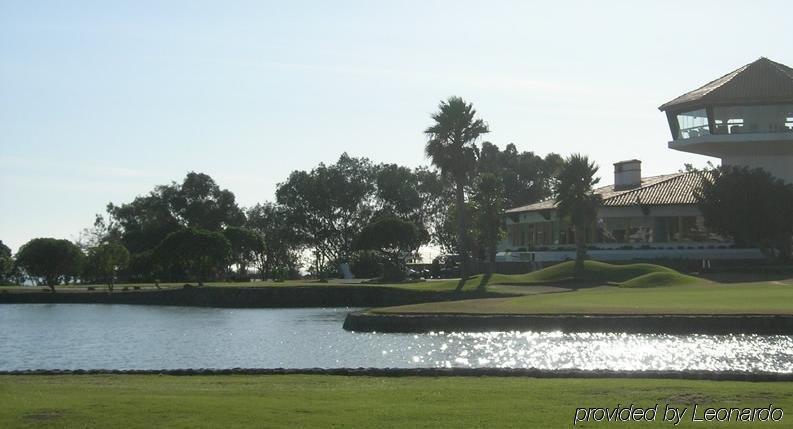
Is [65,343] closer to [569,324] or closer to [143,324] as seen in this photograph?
[143,324]

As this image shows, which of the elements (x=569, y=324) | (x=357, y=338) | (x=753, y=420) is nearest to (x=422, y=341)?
(x=357, y=338)

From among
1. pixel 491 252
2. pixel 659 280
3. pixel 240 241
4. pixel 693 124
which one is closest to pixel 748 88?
pixel 693 124

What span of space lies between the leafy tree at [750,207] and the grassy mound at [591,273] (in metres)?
7.85

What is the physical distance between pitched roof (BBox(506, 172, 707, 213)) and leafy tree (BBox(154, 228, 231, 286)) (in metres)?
24.4

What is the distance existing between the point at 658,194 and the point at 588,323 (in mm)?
39934

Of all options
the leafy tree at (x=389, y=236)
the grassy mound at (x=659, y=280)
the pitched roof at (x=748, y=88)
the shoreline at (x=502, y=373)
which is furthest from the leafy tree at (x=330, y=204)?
the shoreline at (x=502, y=373)

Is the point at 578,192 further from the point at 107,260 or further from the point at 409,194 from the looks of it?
the point at 409,194

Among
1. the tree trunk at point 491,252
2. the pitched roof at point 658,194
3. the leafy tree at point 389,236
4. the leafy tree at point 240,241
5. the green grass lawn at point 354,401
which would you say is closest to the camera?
the green grass lawn at point 354,401

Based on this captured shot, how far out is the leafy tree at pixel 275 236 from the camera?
110 m

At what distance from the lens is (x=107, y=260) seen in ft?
269

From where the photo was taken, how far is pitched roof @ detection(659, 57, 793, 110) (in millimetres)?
70688

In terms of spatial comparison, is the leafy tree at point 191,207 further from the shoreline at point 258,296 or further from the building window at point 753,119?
the building window at point 753,119

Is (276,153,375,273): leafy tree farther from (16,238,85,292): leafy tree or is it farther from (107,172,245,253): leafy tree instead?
(16,238,85,292): leafy tree

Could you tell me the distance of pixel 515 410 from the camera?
15.4 metres
